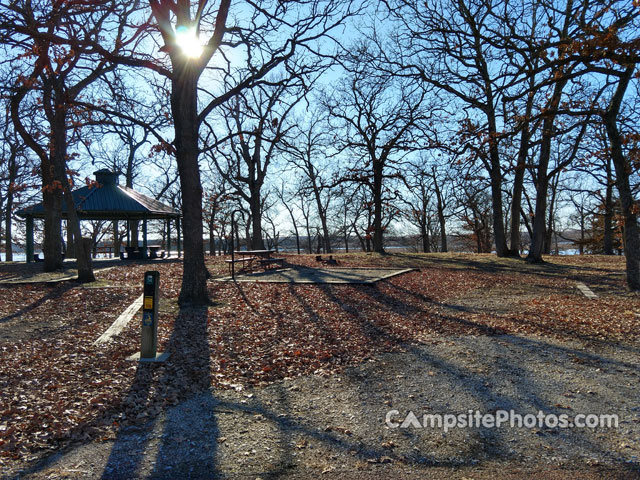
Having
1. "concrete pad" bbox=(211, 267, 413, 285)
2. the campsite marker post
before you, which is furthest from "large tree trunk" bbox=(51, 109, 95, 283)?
the campsite marker post

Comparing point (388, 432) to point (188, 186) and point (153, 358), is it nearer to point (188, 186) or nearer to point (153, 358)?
point (153, 358)

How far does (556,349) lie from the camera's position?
619 cm

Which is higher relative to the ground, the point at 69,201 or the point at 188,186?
the point at 69,201

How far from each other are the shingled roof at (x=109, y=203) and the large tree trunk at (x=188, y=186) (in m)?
11.8

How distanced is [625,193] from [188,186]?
31.0 ft

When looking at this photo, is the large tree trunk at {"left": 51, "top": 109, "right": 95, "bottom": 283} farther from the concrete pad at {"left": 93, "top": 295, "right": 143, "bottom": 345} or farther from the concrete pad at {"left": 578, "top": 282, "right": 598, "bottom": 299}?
the concrete pad at {"left": 578, "top": 282, "right": 598, "bottom": 299}

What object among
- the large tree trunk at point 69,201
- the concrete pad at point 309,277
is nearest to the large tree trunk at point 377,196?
the concrete pad at point 309,277

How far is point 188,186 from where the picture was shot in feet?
29.5

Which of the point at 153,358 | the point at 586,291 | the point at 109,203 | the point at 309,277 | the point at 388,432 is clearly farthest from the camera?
the point at 109,203

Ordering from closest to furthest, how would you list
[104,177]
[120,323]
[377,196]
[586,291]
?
[120,323]
[586,291]
[104,177]
[377,196]

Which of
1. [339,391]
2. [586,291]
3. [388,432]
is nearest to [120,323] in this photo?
[339,391]

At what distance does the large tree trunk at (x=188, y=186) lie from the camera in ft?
29.5

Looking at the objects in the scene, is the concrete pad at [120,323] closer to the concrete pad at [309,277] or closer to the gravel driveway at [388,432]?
the gravel driveway at [388,432]

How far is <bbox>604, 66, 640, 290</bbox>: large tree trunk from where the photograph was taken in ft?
33.5
